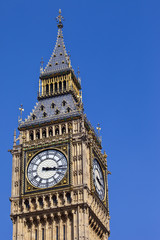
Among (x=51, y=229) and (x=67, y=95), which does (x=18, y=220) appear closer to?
(x=51, y=229)

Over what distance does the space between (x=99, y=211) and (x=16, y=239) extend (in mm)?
7491

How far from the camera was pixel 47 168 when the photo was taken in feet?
216

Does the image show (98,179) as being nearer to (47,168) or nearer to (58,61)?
(47,168)

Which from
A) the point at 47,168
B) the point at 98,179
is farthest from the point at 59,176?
the point at 98,179

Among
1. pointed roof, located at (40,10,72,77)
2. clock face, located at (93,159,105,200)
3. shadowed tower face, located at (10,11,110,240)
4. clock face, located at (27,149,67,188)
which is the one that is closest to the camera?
shadowed tower face, located at (10,11,110,240)

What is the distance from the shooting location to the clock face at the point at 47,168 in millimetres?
65125

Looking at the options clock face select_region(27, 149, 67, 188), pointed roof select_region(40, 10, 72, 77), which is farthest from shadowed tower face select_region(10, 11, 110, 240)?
pointed roof select_region(40, 10, 72, 77)

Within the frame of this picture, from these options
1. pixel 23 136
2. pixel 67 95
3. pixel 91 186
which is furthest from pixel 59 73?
pixel 91 186

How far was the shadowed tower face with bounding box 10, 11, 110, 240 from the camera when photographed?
63.8m

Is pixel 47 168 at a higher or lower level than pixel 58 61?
lower

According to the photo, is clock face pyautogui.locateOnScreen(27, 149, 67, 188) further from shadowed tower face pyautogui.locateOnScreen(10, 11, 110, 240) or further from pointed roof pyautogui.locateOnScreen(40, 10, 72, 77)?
pointed roof pyautogui.locateOnScreen(40, 10, 72, 77)

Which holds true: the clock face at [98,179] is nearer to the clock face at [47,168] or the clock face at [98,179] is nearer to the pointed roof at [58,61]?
the clock face at [47,168]

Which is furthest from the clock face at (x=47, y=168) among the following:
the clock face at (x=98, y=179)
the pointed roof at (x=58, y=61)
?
the pointed roof at (x=58, y=61)

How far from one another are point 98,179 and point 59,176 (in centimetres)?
433
